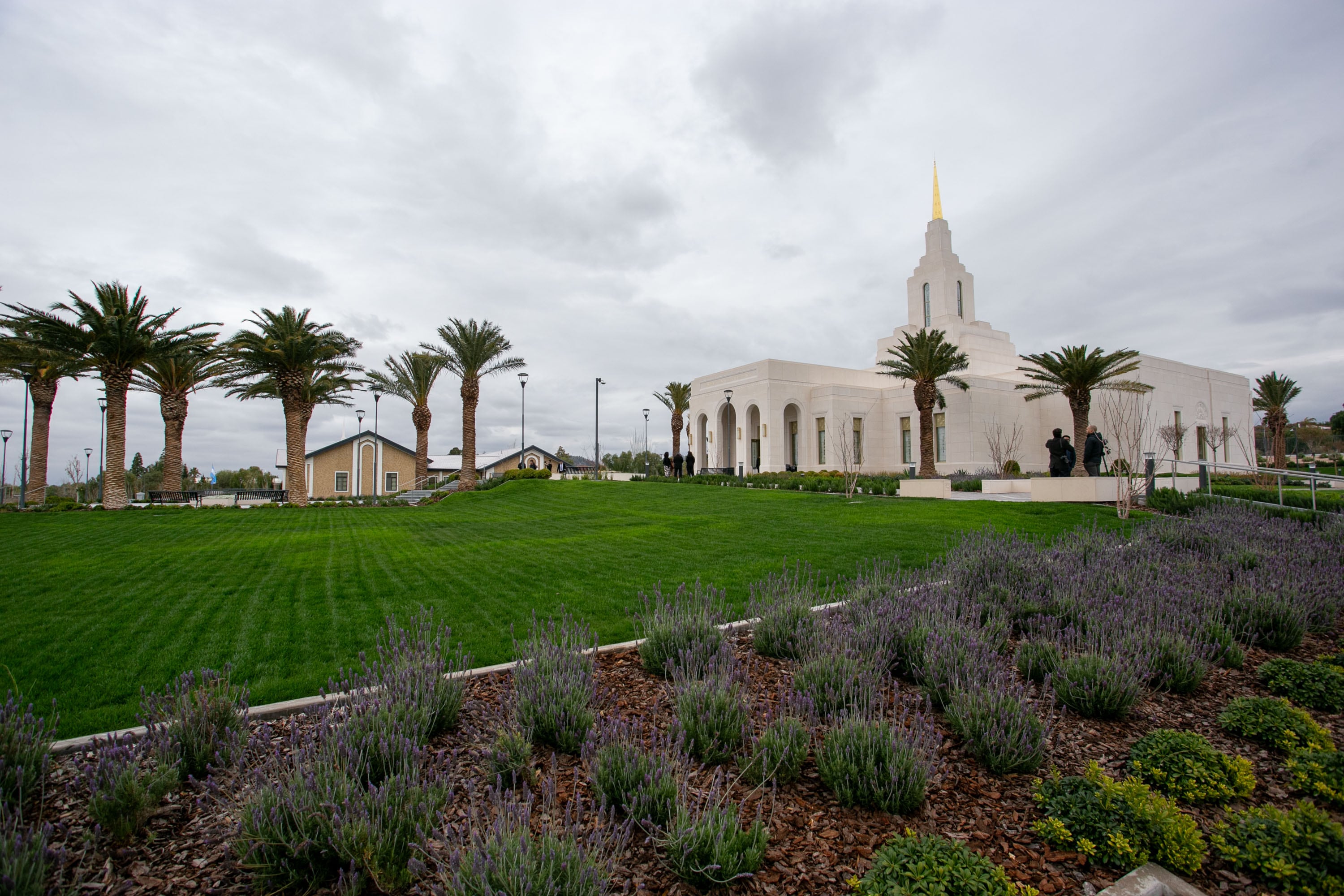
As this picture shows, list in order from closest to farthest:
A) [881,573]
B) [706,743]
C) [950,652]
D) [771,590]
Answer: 1. [706,743]
2. [950,652]
3. [771,590]
4. [881,573]

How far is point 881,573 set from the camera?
6.31 metres

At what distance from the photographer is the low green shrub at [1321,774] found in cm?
270

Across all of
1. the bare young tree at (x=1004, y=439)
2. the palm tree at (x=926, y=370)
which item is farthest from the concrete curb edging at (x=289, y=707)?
the bare young tree at (x=1004, y=439)

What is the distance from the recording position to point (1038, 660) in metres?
3.87

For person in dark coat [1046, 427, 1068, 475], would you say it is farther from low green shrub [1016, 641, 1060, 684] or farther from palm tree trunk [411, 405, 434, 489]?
palm tree trunk [411, 405, 434, 489]

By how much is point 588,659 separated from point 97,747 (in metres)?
2.16

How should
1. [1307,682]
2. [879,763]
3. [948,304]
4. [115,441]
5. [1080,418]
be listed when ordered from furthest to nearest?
[948,304]
[1080,418]
[115,441]
[1307,682]
[879,763]

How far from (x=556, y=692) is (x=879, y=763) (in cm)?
155

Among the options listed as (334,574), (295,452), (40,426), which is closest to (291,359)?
(295,452)

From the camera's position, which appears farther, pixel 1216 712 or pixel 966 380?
pixel 966 380

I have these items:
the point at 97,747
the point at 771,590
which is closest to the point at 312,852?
the point at 97,747

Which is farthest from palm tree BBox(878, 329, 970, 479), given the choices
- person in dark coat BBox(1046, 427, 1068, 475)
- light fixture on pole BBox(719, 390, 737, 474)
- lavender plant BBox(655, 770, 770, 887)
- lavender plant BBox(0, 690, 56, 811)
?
lavender plant BBox(0, 690, 56, 811)

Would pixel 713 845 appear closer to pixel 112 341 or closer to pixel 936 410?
pixel 112 341

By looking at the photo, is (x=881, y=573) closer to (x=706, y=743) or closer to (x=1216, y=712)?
(x=1216, y=712)
